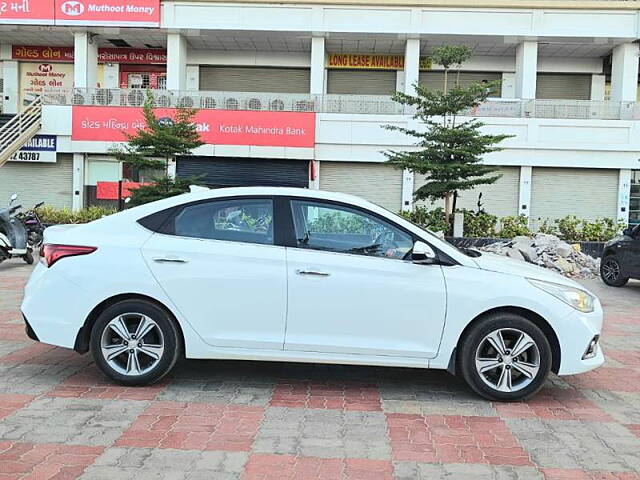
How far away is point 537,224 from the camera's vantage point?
23750mm

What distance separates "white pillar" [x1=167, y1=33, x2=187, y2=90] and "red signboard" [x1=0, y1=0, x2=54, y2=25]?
4374 mm

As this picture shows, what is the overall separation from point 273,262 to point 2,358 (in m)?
2.98

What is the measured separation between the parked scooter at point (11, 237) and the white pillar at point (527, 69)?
18391mm

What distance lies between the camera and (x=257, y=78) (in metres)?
26.6

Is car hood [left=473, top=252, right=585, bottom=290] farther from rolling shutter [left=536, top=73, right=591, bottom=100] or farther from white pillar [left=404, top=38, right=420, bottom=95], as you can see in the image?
rolling shutter [left=536, top=73, right=591, bottom=100]

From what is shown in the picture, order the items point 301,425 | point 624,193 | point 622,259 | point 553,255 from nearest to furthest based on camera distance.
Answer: point 301,425 < point 622,259 < point 553,255 < point 624,193

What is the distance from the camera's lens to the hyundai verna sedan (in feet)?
16.1

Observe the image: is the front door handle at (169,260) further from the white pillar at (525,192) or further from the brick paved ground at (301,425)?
the white pillar at (525,192)

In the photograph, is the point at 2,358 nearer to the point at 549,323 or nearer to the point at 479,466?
the point at 479,466

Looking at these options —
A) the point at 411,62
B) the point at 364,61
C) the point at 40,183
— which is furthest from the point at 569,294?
the point at 40,183

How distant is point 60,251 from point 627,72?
24.4 metres

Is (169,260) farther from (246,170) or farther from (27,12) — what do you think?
(27,12)

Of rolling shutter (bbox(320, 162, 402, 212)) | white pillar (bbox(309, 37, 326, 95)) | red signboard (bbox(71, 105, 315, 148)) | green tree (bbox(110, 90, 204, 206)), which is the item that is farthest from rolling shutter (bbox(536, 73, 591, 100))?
green tree (bbox(110, 90, 204, 206))

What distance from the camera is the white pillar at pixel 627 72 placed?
24203 millimetres
